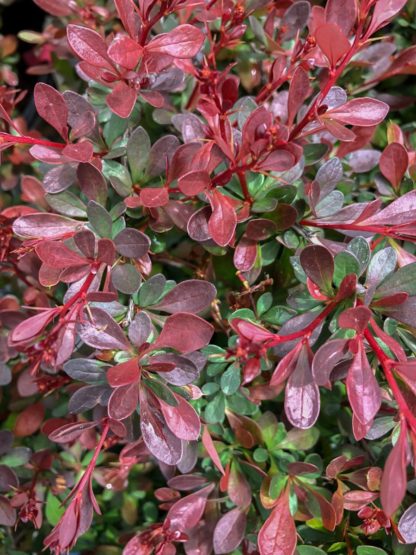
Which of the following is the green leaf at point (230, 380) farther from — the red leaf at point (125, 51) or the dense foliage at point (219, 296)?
the red leaf at point (125, 51)

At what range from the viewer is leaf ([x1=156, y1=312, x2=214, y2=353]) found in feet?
2.13

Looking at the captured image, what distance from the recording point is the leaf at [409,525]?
72cm

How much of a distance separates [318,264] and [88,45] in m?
0.37

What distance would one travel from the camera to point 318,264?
0.66 metres

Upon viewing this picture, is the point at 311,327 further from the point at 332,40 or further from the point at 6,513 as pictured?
the point at 6,513

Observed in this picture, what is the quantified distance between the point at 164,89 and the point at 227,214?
0.88 feet

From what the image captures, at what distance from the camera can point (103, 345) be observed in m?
0.67

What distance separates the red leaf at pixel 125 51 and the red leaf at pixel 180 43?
0.05 feet

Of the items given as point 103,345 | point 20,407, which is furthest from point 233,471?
point 20,407

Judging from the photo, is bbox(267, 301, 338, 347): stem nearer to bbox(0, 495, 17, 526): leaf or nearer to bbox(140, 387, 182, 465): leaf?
bbox(140, 387, 182, 465): leaf

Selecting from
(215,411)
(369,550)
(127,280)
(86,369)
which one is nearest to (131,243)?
(127,280)

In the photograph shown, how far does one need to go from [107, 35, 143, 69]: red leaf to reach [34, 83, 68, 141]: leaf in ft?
0.36

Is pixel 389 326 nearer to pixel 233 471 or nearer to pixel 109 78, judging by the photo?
pixel 233 471

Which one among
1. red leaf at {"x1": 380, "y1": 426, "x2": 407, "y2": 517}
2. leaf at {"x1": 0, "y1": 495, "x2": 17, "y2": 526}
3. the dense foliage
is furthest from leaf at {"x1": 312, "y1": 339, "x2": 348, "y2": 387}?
leaf at {"x1": 0, "y1": 495, "x2": 17, "y2": 526}
